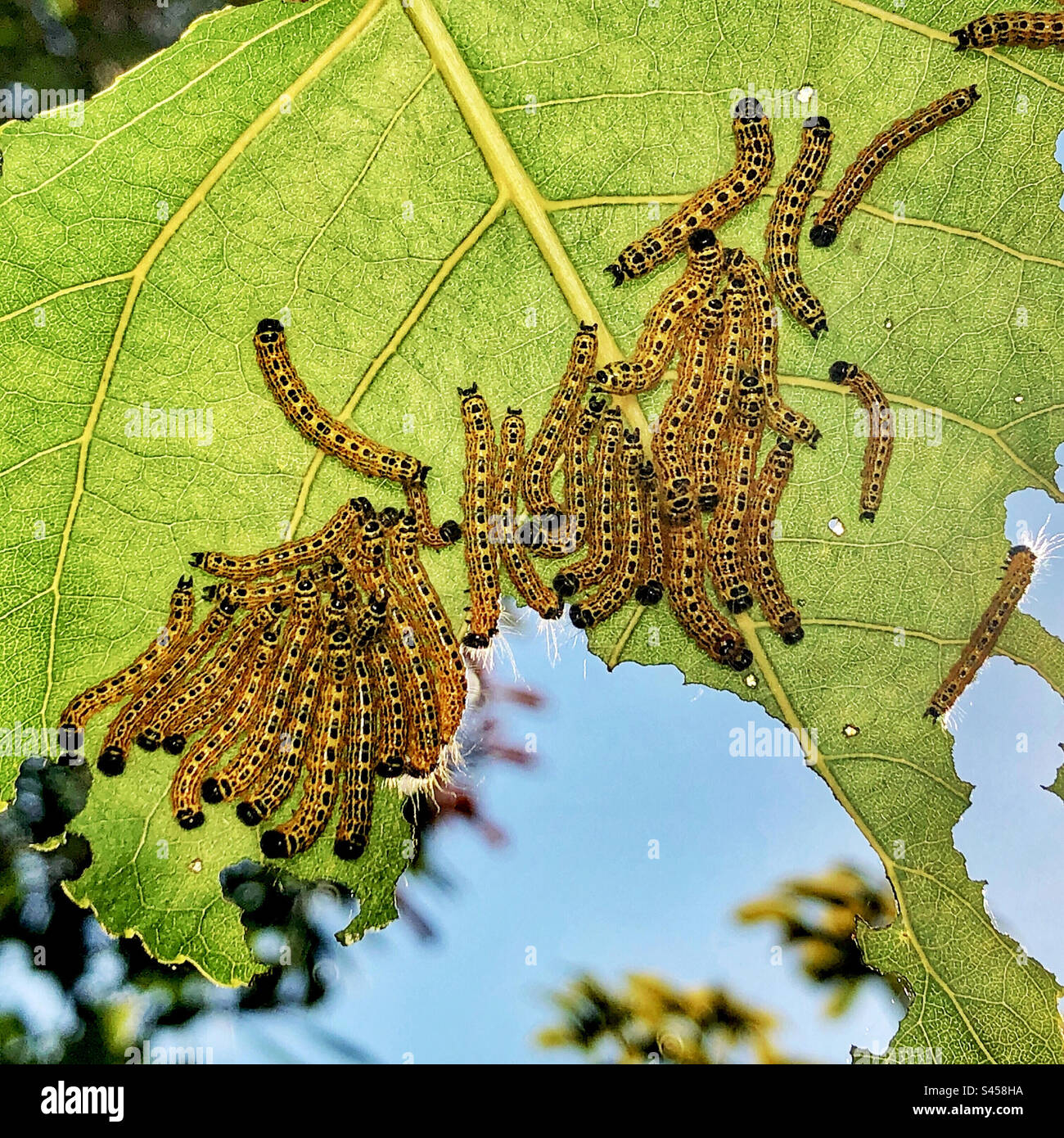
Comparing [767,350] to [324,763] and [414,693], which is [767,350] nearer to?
[414,693]

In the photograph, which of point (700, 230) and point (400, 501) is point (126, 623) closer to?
point (400, 501)

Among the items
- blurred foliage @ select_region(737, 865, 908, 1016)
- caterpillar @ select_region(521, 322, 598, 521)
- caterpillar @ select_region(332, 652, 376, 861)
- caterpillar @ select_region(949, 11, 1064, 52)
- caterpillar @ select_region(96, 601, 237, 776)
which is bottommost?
blurred foliage @ select_region(737, 865, 908, 1016)

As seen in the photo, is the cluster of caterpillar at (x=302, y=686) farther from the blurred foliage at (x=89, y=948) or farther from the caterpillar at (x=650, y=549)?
the caterpillar at (x=650, y=549)

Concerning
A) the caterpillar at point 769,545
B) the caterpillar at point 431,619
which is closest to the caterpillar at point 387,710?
the caterpillar at point 431,619

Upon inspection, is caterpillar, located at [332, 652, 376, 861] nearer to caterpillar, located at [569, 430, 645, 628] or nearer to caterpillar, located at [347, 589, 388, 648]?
caterpillar, located at [347, 589, 388, 648]

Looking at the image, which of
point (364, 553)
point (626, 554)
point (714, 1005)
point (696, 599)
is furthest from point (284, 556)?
point (714, 1005)

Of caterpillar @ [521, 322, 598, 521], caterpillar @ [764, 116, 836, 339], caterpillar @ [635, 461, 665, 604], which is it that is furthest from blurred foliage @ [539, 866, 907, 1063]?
caterpillar @ [764, 116, 836, 339]
